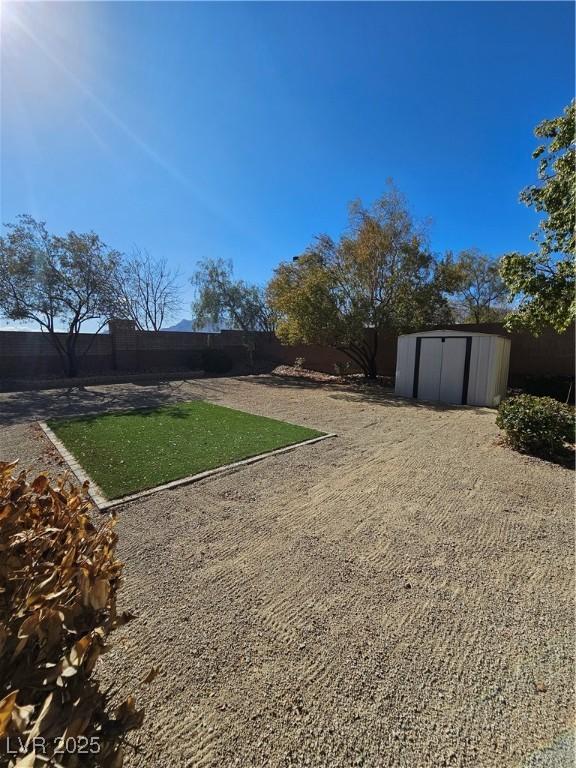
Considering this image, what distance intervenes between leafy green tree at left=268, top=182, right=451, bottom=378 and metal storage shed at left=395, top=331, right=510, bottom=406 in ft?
7.66

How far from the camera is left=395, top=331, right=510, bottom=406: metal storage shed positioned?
910 centimetres

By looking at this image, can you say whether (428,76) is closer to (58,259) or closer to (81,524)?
(81,524)

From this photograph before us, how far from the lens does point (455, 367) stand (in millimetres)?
9672

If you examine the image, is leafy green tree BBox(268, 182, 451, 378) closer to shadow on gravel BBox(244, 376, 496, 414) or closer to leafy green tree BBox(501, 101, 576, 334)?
shadow on gravel BBox(244, 376, 496, 414)

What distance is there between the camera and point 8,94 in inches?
214

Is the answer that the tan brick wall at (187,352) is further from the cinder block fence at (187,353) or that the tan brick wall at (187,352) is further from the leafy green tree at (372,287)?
the leafy green tree at (372,287)

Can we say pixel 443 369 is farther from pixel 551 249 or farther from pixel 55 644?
pixel 55 644

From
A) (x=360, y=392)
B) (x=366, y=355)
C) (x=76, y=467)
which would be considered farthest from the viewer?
(x=366, y=355)

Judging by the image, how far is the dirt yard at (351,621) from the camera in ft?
4.71

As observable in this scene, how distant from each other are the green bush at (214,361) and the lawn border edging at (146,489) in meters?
10.9

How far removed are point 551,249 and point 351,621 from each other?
7.85 meters

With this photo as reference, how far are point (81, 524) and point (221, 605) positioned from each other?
1203 mm

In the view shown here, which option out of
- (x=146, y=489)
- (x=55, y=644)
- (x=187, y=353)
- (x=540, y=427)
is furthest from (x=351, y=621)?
(x=187, y=353)

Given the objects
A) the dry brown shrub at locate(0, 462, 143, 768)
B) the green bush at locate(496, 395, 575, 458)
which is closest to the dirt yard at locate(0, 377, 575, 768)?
the dry brown shrub at locate(0, 462, 143, 768)
